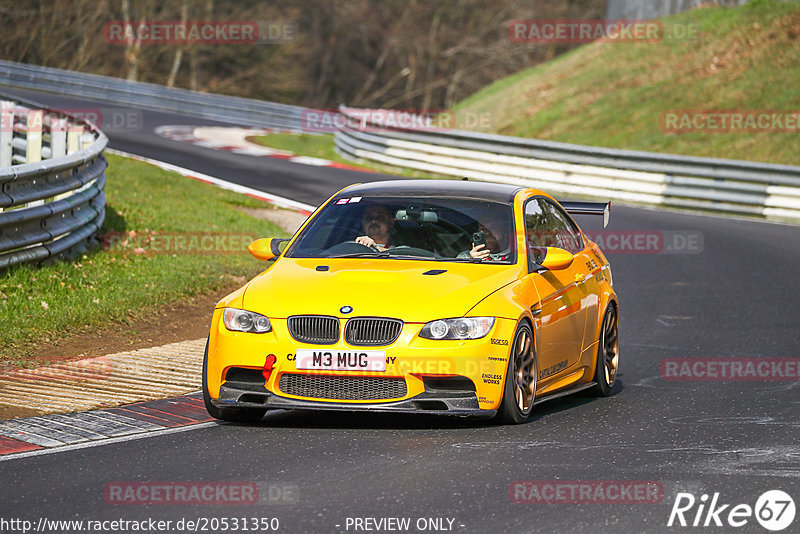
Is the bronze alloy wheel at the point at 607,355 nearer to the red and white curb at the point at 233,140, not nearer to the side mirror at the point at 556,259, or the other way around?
the side mirror at the point at 556,259

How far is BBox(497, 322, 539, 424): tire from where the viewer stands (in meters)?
7.75

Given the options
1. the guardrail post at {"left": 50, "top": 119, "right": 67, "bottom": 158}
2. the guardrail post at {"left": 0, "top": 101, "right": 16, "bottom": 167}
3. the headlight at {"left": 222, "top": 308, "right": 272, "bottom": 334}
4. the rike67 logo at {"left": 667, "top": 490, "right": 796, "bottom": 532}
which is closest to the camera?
the rike67 logo at {"left": 667, "top": 490, "right": 796, "bottom": 532}

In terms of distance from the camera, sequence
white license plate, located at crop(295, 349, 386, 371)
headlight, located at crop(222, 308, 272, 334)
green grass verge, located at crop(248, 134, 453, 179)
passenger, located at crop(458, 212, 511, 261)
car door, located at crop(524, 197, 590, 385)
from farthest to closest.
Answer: green grass verge, located at crop(248, 134, 453, 179), passenger, located at crop(458, 212, 511, 261), car door, located at crop(524, 197, 590, 385), headlight, located at crop(222, 308, 272, 334), white license plate, located at crop(295, 349, 386, 371)

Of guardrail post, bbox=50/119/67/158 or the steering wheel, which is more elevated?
the steering wheel

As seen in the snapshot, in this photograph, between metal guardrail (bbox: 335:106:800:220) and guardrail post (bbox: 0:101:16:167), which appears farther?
metal guardrail (bbox: 335:106:800:220)

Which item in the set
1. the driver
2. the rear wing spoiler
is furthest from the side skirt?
the driver

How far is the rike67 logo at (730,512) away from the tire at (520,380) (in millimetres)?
1787

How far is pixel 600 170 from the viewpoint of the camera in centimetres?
2608

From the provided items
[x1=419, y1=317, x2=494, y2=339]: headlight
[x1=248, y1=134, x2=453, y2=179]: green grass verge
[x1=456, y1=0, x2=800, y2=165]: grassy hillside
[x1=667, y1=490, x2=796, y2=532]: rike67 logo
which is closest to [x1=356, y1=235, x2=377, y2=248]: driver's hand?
[x1=419, y1=317, x2=494, y2=339]: headlight

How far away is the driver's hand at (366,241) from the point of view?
8.79 metres

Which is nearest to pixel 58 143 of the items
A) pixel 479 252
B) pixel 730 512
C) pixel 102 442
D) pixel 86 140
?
pixel 86 140

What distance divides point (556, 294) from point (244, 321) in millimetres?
2228

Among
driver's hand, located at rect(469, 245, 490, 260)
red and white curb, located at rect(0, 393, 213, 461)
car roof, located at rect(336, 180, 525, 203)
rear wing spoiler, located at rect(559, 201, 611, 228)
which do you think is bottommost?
red and white curb, located at rect(0, 393, 213, 461)

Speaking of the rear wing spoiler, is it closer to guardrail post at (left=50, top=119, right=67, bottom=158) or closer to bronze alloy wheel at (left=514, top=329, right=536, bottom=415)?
bronze alloy wheel at (left=514, top=329, right=536, bottom=415)
